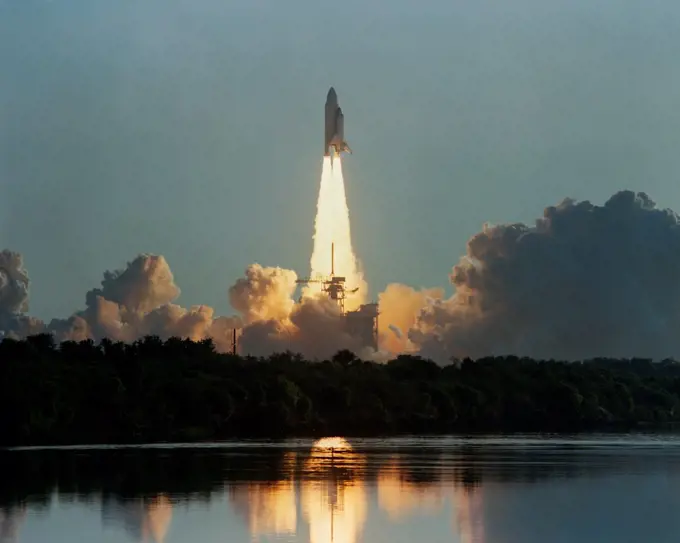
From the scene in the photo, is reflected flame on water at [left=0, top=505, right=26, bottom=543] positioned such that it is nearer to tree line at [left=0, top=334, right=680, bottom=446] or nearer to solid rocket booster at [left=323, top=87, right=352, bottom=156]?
tree line at [left=0, top=334, right=680, bottom=446]

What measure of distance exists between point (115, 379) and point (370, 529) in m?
81.9

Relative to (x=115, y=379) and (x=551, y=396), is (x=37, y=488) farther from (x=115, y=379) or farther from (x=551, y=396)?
(x=551, y=396)

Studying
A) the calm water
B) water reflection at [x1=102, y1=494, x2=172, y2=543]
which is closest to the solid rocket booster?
the calm water

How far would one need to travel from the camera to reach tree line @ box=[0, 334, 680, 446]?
137000 mm

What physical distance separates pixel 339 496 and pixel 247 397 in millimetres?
78249

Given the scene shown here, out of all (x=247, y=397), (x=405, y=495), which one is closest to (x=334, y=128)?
(x=247, y=397)

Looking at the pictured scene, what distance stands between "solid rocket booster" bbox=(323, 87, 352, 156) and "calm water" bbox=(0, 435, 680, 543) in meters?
65.3

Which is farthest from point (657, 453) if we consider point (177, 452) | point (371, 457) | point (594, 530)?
point (594, 530)

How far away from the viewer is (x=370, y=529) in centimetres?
6412

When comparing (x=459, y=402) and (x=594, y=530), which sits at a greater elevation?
(x=459, y=402)

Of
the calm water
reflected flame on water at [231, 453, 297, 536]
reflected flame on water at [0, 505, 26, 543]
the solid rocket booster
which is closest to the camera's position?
reflected flame on water at [0, 505, 26, 543]

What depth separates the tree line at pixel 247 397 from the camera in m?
137

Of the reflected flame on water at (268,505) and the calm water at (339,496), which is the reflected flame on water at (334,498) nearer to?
the calm water at (339,496)

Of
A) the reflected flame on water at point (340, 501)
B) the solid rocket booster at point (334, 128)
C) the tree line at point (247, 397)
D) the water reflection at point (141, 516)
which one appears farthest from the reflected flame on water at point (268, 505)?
the solid rocket booster at point (334, 128)
